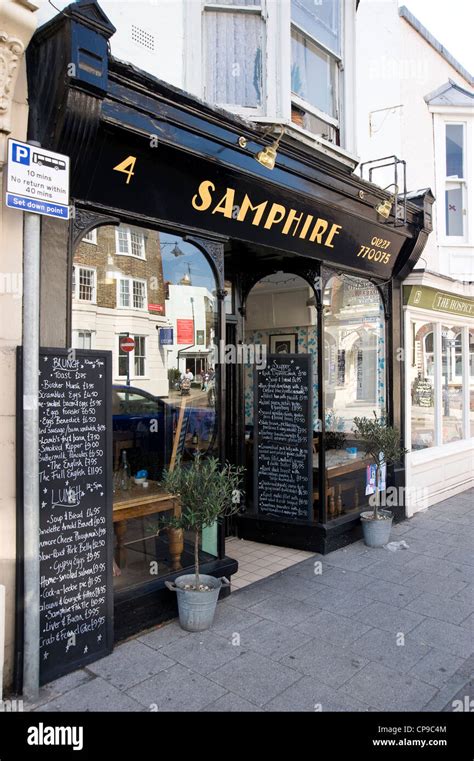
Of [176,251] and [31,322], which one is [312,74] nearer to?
[176,251]

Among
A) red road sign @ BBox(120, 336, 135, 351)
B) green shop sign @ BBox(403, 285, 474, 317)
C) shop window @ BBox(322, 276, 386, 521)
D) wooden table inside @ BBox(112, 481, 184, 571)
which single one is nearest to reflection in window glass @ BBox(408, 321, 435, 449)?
green shop sign @ BBox(403, 285, 474, 317)

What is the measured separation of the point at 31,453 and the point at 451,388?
8383mm

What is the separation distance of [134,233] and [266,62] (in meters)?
2.55

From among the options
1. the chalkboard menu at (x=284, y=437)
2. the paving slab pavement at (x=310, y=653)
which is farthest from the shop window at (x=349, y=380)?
the paving slab pavement at (x=310, y=653)

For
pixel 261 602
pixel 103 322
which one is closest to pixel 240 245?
pixel 103 322

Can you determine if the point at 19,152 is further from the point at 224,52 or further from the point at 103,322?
the point at 224,52

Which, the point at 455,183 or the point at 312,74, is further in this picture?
the point at 455,183

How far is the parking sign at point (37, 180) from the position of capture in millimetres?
3342

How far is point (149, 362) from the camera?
16.6 feet

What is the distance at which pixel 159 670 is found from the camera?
12.3 ft

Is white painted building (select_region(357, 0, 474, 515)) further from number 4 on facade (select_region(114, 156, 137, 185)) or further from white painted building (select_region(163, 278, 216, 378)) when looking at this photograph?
number 4 on facade (select_region(114, 156, 137, 185))

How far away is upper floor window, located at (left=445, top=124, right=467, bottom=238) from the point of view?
10172 millimetres

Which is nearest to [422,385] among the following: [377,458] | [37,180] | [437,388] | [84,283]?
[437,388]

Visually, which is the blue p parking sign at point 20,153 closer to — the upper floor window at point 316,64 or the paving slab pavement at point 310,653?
the paving slab pavement at point 310,653
